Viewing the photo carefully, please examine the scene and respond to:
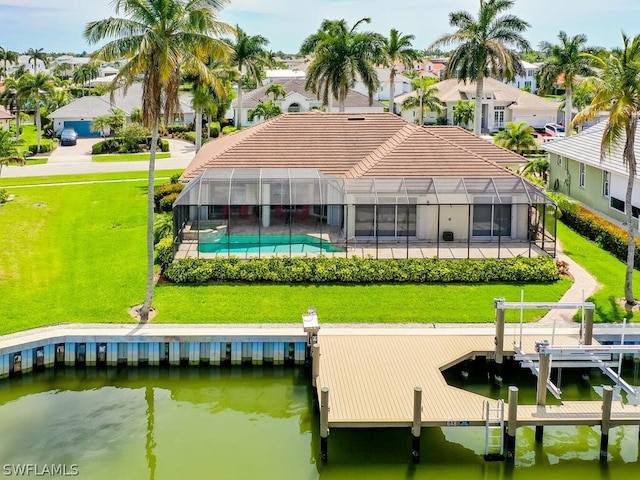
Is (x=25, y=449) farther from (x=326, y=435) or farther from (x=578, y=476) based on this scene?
(x=578, y=476)

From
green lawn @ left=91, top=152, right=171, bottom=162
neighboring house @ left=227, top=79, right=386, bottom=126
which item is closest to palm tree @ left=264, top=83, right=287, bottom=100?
neighboring house @ left=227, top=79, right=386, bottom=126

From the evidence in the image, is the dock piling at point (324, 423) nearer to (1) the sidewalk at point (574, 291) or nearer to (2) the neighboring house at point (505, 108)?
(1) the sidewalk at point (574, 291)

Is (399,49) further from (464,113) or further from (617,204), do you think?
(617,204)

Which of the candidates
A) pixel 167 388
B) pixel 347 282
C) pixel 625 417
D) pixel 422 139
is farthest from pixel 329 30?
pixel 625 417

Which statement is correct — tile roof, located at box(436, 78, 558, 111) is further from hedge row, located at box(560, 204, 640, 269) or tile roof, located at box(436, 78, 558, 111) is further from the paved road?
hedge row, located at box(560, 204, 640, 269)

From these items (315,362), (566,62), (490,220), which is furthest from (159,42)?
(566,62)
